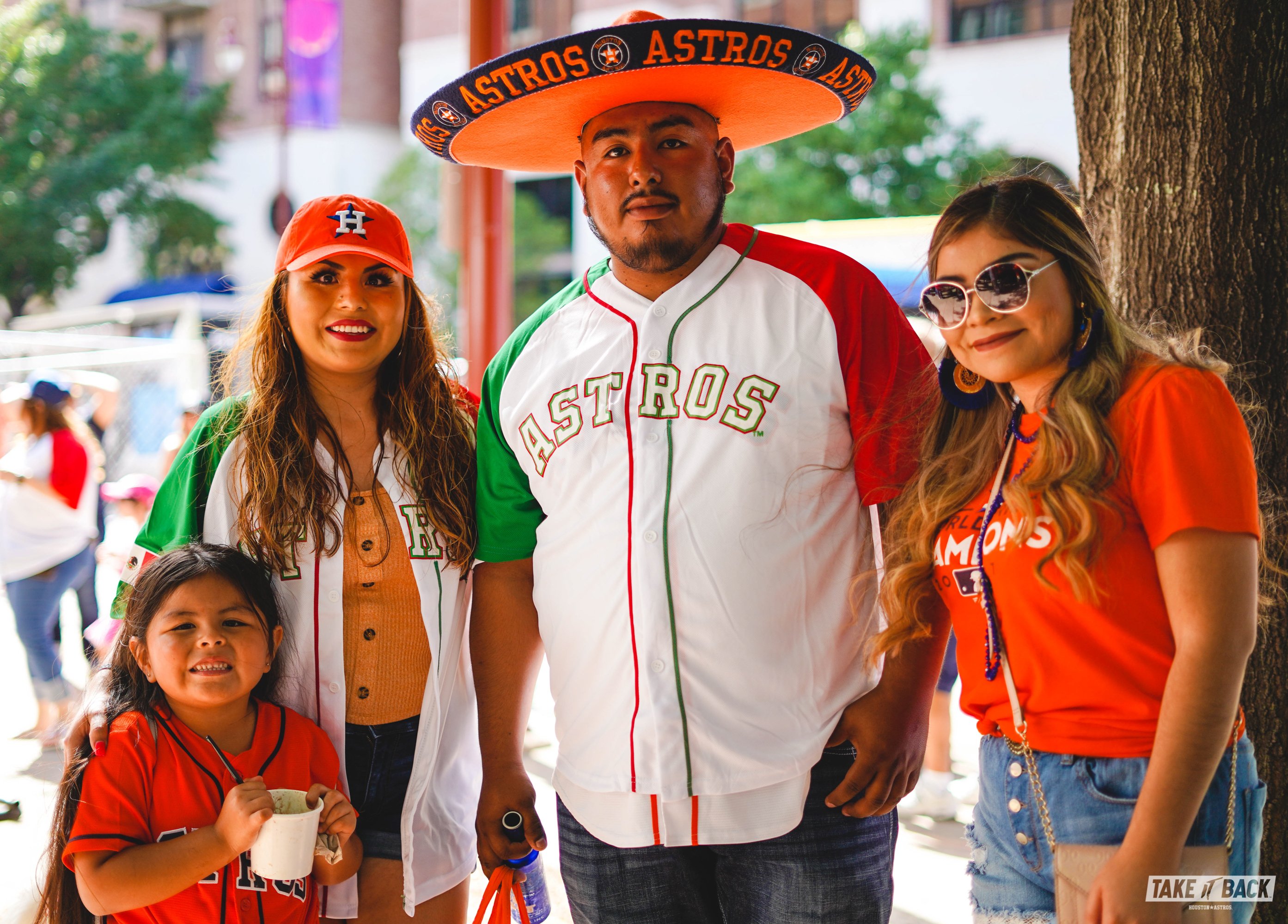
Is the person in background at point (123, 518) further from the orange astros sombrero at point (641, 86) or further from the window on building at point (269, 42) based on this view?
the window on building at point (269, 42)

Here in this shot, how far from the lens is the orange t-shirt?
1.64 m

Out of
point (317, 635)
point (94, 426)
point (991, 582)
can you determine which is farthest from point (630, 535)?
point (94, 426)

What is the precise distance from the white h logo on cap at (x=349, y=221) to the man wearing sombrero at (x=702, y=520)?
38 cm

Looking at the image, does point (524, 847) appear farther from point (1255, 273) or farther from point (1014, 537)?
point (1255, 273)

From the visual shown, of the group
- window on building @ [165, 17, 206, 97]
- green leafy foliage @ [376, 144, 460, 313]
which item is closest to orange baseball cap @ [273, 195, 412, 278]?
green leafy foliage @ [376, 144, 460, 313]

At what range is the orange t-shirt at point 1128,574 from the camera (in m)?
1.64

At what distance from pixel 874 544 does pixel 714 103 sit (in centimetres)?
106

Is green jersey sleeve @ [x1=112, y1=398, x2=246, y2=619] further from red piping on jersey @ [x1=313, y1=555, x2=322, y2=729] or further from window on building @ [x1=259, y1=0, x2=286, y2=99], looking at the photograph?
window on building @ [x1=259, y1=0, x2=286, y2=99]

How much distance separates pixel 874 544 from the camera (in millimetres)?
2248

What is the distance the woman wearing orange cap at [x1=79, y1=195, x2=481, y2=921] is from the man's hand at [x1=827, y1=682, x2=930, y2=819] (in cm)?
96

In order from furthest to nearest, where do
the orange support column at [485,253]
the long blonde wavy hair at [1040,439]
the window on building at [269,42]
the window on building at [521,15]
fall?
the window on building at [269,42] → the window on building at [521,15] → the orange support column at [485,253] → the long blonde wavy hair at [1040,439]

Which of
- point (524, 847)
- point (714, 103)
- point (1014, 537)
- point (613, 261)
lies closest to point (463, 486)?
point (613, 261)

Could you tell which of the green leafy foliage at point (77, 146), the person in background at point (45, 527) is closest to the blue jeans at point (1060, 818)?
the person in background at point (45, 527)

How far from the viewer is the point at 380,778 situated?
2.49 m
